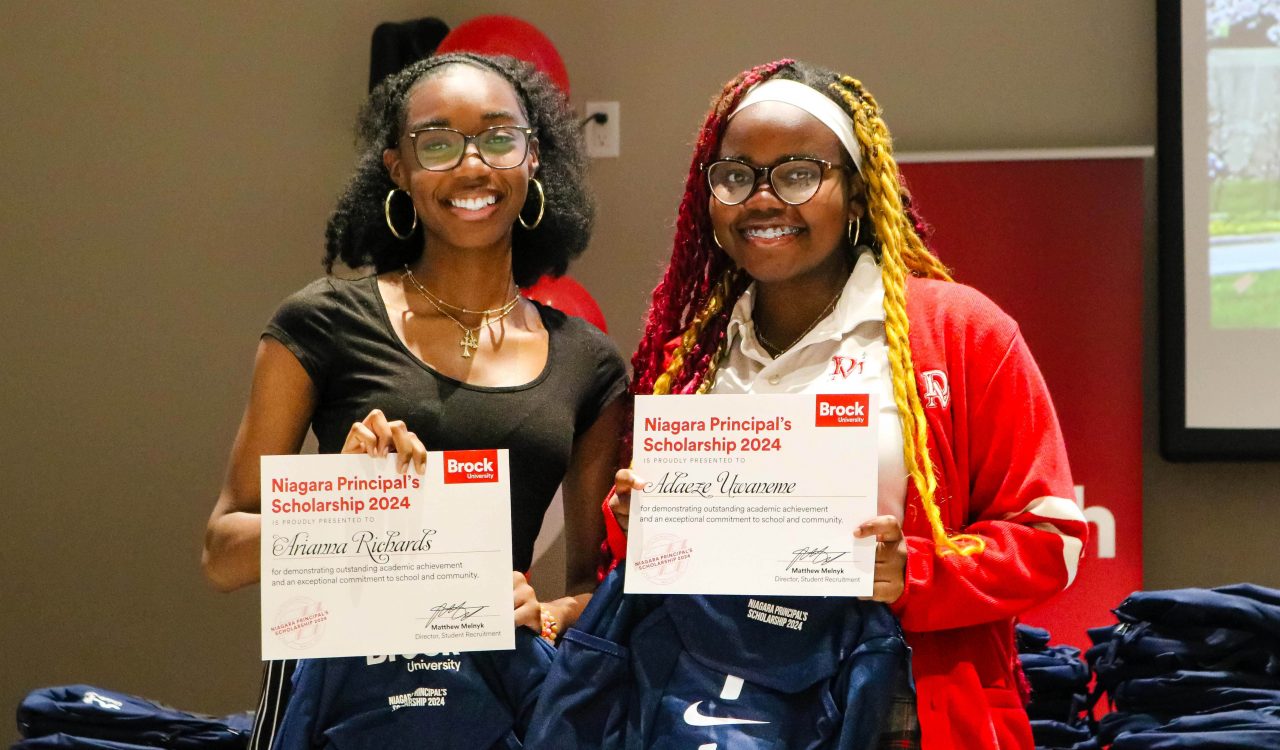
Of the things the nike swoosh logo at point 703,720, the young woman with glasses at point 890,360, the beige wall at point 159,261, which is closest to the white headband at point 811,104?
the young woman with glasses at point 890,360

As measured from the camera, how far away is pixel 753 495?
181 cm

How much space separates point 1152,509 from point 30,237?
333cm

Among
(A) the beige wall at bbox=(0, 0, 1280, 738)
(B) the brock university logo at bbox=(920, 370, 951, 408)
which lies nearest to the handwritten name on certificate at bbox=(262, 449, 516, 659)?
(B) the brock university logo at bbox=(920, 370, 951, 408)

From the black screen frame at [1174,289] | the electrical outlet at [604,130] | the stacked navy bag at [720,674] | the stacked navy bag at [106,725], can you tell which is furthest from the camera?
the electrical outlet at [604,130]

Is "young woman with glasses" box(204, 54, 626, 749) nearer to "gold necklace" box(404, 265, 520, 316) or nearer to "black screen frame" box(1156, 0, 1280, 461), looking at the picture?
"gold necklace" box(404, 265, 520, 316)

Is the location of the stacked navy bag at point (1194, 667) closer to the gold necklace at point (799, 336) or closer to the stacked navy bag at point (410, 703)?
the gold necklace at point (799, 336)

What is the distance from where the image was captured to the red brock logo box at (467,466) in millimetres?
1850

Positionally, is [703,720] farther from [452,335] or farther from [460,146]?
[460,146]

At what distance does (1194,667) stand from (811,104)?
1132 millimetres

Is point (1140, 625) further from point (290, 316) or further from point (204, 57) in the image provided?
point (204, 57)

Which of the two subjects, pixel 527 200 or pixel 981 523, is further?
pixel 527 200

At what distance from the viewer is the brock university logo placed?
1.86 m

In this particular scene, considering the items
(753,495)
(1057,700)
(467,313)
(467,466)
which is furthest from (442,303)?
(1057,700)

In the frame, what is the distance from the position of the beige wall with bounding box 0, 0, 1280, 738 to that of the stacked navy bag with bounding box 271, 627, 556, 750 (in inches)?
75.7
